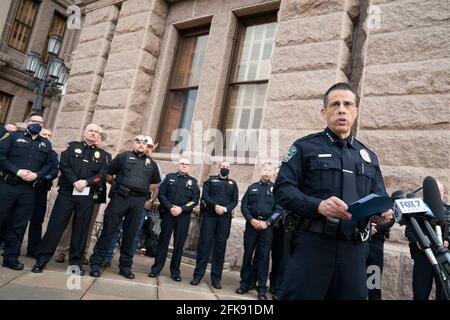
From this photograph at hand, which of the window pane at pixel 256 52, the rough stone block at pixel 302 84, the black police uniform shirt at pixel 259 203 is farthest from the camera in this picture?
the window pane at pixel 256 52

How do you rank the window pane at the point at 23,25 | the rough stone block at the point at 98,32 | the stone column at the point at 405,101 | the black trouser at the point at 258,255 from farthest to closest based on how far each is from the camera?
the window pane at the point at 23,25, the rough stone block at the point at 98,32, the black trouser at the point at 258,255, the stone column at the point at 405,101

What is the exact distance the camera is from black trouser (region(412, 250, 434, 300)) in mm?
4043

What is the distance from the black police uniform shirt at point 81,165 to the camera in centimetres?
508

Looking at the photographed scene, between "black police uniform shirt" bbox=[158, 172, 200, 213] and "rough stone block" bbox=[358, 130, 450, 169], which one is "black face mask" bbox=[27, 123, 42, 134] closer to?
"black police uniform shirt" bbox=[158, 172, 200, 213]

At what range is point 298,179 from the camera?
7.89 ft

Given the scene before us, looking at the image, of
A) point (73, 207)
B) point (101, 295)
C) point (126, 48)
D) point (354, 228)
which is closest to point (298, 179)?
point (354, 228)

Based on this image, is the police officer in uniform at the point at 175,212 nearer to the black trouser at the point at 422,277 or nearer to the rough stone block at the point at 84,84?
the black trouser at the point at 422,277

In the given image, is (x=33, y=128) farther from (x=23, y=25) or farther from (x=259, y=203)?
(x=23, y=25)

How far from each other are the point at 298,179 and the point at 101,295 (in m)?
2.84

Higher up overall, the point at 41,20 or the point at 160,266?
the point at 41,20

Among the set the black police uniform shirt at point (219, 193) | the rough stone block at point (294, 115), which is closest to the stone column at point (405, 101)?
the rough stone block at point (294, 115)

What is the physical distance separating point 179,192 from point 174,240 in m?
0.83

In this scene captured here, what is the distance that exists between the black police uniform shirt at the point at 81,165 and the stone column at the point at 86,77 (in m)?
4.40
